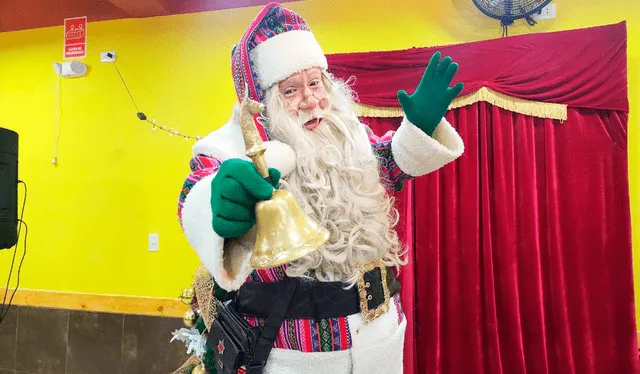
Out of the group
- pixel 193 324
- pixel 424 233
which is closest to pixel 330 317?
pixel 193 324

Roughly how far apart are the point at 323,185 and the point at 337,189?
0.16ft

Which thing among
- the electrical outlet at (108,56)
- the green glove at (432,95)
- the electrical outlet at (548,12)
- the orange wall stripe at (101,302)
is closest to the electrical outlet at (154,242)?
the orange wall stripe at (101,302)

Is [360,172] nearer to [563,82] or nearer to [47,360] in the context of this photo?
[563,82]

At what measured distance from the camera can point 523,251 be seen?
181 cm

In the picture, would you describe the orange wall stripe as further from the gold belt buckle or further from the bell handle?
the bell handle

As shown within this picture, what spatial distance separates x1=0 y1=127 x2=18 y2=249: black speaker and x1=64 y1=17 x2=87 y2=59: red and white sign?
2.90 feet

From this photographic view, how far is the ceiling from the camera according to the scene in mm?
2207

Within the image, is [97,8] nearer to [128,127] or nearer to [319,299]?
[128,127]

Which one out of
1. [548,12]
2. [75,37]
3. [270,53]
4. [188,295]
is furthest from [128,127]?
[548,12]

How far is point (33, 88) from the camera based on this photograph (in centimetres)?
254

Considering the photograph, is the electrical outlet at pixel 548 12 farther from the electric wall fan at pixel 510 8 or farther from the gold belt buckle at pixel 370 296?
the gold belt buckle at pixel 370 296

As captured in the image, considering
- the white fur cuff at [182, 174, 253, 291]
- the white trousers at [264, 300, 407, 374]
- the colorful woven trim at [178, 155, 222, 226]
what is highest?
the colorful woven trim at [178, 155, 222, 226]

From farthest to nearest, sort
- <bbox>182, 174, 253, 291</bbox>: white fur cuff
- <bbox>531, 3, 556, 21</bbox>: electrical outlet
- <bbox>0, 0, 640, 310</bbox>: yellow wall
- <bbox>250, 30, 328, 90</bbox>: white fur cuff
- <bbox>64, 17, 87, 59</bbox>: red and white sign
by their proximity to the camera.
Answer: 1. <bbox>64, 17, 87, 59</bbox>: red and white sign
2. <bbox>0, 0, 640, 310</bbox>: yellow wall
3. <bbox>531, 3, 556, 21</bbox>: electrical outlet
4. <bbox>250, 30, 328, 90</bbox>: white fur cuff
5. <bbox>182, 174, 253, 291</bbox>: white fur cuff

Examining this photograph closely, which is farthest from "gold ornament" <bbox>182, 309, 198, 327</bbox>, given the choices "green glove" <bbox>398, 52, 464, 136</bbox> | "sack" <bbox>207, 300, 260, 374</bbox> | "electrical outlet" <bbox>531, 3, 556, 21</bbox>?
"electrical outlet" <bbox>531, 3, 556, 21</bbox>
